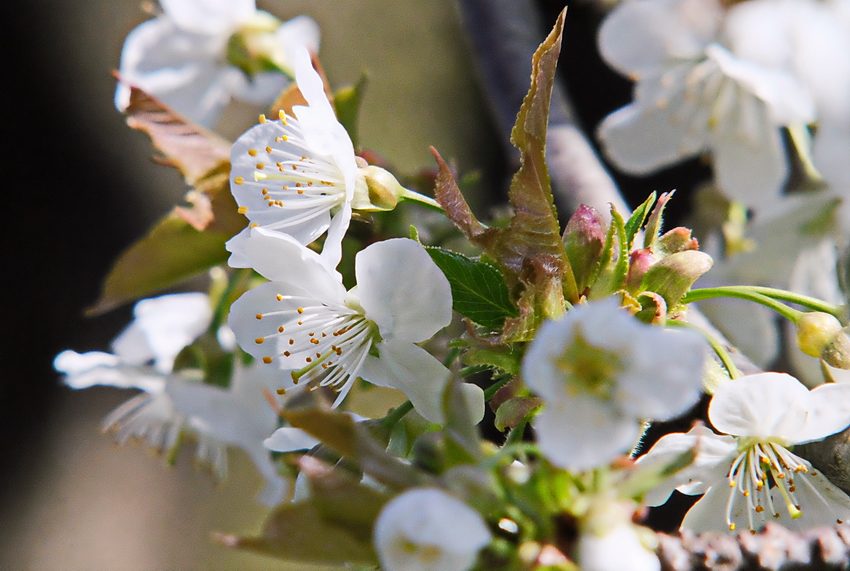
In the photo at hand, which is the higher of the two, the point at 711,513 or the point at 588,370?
the point at 588,370

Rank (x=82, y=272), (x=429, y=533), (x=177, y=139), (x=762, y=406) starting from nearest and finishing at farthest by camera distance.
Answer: (x=429, y=533)
(x=762, y=406)
(x=177, y=139)
(x=82, y=272)

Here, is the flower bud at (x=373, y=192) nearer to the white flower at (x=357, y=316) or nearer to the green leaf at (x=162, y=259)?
the white flower at (x=357, y=316)

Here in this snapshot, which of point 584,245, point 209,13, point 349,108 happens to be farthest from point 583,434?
point 209,13

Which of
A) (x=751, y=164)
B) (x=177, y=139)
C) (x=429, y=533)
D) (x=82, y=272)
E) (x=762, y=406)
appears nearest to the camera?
(x=429, y=533)

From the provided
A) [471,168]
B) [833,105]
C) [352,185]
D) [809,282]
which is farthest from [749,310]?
[471,168]

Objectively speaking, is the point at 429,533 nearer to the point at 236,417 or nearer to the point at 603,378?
the point at 603,378

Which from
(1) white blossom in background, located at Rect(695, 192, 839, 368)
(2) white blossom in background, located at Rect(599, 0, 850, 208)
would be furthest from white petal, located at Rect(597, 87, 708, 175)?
(1) white blossom in background, located at Rect(695, 192, 839, 368)
